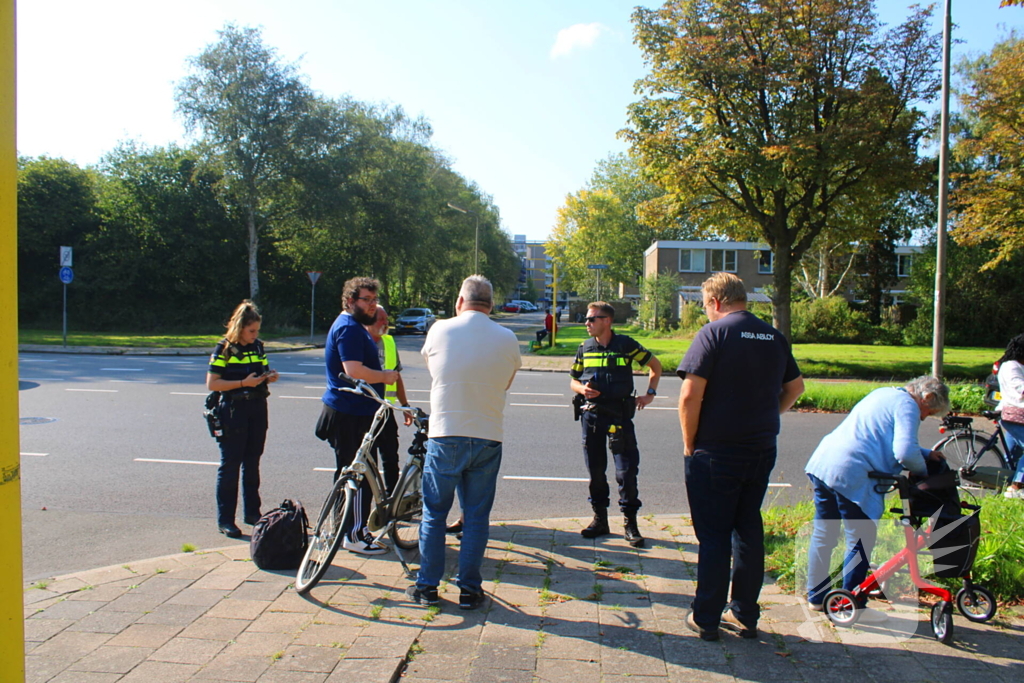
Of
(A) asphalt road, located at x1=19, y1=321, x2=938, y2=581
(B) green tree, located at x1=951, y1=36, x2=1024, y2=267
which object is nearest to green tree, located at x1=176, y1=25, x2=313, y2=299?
(A) asphalt road, located at x1=19, y1=321, x2=938, y2=581

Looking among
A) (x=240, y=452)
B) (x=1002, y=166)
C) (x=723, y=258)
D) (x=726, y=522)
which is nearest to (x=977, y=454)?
(x=726, y=522)

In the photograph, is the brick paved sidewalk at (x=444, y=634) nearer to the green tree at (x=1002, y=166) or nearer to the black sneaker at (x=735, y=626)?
the black sneaker at (x=735, y=626)

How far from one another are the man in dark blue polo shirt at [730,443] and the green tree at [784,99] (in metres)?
16.8

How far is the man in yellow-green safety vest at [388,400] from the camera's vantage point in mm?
5535

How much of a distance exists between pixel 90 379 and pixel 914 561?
51.2ft

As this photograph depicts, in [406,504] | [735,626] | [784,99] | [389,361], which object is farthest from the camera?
[784,99]

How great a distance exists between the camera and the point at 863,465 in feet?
13.3

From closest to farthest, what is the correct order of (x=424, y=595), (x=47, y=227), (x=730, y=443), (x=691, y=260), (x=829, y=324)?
(x=730, y=443) < (x=424, y=595) < (x=47, y=227) < (x=829, y=324) < (x=691, y=260)

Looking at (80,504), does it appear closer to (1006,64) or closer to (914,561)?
(914,561)

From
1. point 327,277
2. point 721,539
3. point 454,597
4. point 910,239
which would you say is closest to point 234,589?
point 454,597

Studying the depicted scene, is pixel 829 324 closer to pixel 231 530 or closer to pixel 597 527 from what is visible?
pixel 597 527

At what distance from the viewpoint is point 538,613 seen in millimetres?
4070

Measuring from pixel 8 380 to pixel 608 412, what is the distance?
4068 millimetres

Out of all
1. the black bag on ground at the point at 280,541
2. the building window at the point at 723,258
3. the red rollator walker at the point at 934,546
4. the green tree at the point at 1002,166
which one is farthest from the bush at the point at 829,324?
the black bag on ground at the point at 280,541
